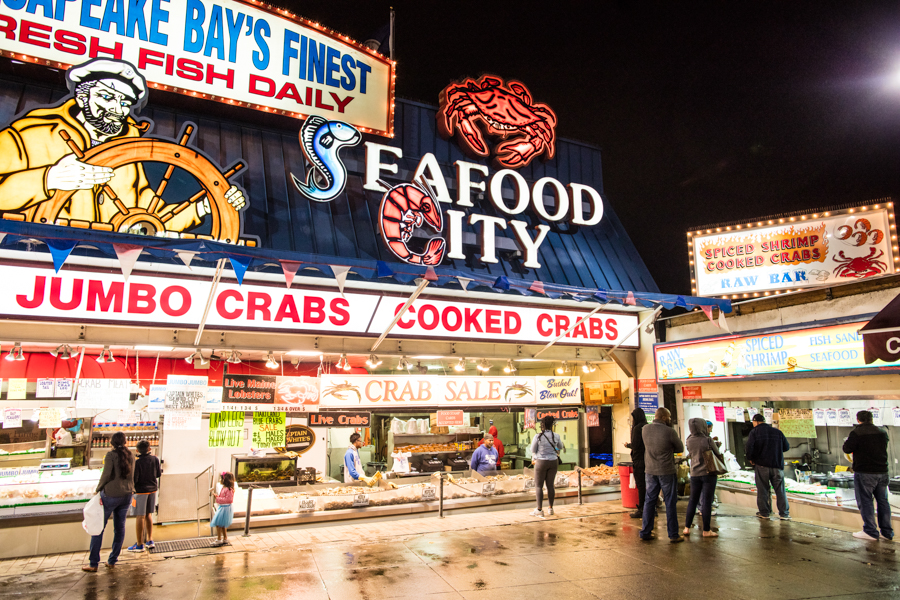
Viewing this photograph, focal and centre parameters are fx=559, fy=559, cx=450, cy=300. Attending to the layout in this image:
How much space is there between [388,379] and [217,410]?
3241mm

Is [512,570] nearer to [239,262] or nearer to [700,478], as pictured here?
[700,478]

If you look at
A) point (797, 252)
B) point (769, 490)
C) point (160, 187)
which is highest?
point (160, 187)

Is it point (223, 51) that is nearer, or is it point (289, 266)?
point (289, 266)

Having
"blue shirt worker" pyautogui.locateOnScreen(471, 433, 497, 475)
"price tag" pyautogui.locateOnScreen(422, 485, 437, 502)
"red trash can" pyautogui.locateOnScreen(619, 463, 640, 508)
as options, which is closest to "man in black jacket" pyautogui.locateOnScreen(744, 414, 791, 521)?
"red trash can" pyautogui.locateOnScreen(619, 463, 640, 508)

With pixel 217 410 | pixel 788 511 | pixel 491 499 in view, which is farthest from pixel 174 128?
pixel 788 511

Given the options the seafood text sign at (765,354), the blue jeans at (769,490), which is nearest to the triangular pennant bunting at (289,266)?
the seafood text sign at (765,354)

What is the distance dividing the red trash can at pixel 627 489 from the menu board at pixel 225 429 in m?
7.82

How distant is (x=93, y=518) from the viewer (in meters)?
7.63

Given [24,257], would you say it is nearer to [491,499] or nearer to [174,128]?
[174,128]

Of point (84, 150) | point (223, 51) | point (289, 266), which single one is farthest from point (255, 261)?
point (223, 51)

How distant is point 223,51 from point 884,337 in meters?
13.7

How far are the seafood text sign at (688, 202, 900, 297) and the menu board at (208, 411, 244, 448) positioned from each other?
11033 mm

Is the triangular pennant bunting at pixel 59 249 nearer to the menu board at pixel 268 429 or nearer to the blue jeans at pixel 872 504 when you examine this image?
the menu board at pixel 268 429

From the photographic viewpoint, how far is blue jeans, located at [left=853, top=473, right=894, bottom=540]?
8.41m
